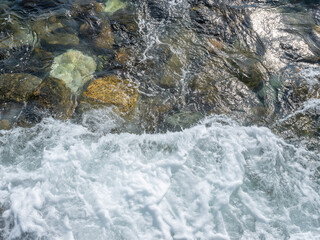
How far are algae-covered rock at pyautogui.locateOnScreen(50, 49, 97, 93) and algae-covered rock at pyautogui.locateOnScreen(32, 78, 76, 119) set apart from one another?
0.20 meters

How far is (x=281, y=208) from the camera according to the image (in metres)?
4.31

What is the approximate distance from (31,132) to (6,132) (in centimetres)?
45

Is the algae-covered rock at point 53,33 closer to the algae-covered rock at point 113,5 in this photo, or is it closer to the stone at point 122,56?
the stone at point 122,56

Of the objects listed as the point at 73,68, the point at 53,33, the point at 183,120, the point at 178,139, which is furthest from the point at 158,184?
the point at 53,33

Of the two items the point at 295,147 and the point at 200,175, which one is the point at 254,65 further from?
the point at 200,175

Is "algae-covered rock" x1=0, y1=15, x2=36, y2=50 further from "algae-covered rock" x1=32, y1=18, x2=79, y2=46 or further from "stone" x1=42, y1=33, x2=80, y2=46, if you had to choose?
"stone" x1=42, y1=33, x2=80, y2=46

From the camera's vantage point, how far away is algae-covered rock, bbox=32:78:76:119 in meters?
5.36

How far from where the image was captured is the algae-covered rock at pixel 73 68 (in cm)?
586

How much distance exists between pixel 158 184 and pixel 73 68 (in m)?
3.33

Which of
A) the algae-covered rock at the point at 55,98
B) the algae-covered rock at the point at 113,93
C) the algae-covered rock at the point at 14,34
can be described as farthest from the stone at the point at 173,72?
the algae-covered rock at the point at 14,34

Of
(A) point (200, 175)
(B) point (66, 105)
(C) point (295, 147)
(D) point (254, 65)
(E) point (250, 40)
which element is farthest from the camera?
(E) point (250, 40)

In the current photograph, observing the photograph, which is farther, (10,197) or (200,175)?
(200,175)

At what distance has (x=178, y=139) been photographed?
5.06 m

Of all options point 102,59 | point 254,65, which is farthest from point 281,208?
point 102,59
